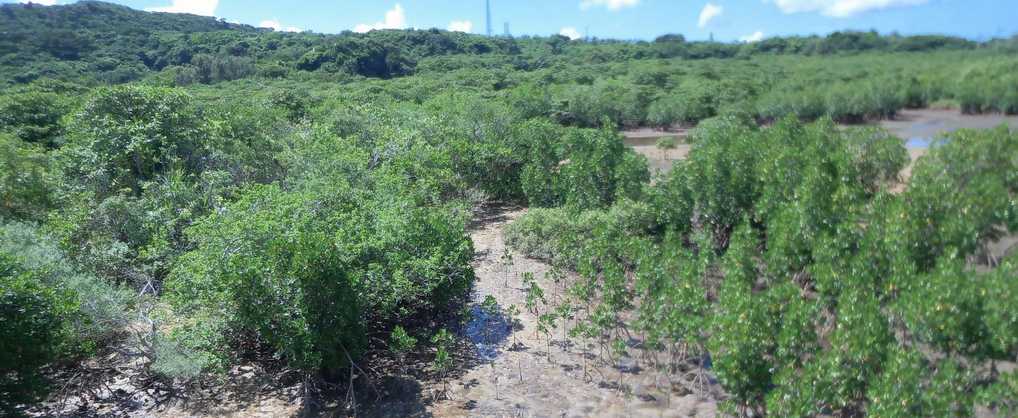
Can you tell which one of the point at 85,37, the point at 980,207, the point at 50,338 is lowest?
the point at 50,338

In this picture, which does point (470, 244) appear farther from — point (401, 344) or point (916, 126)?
point (916, 126)

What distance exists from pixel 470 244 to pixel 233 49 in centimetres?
7086

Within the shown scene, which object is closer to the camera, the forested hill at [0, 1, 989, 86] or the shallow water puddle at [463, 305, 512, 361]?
the shallow water puddle at [463, 305, 512, 361]

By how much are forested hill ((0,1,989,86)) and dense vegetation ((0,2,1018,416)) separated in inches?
1032

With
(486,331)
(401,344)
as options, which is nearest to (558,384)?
(486,331)

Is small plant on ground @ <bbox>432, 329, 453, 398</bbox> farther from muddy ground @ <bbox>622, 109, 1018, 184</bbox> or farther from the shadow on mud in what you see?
muddy ground @ <bbox>622, 109, 1018, 184</bbox>

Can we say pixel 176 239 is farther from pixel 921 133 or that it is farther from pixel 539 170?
pixel 921 133

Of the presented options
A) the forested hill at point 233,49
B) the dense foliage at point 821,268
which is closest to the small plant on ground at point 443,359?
the dense foliage at point 821,268

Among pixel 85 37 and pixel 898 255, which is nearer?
pixel 898 255

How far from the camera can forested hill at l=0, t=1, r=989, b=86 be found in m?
49.3

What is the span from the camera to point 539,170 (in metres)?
20.4

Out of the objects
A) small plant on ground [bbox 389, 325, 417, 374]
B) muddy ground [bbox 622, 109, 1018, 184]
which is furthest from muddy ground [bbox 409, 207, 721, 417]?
muddy ground [bbox 622, 109, 1018, 184]

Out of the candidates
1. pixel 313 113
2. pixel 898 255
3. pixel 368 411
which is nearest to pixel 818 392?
pixel 898 255

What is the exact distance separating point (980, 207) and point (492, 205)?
593 inches
